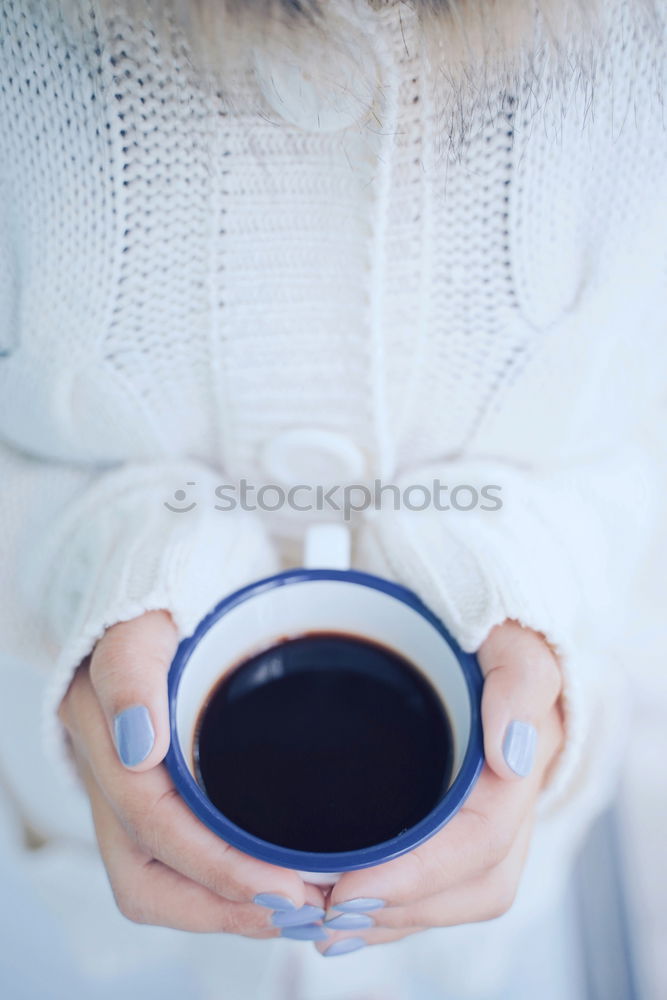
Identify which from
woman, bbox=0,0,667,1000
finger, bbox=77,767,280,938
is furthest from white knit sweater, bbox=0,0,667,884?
finger, bbox=77,767,280,938

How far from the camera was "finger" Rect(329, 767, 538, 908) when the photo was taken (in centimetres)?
35

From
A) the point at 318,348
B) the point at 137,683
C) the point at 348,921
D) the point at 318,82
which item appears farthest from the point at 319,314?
the point at 348,921

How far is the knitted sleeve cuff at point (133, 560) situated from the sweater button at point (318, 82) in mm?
286

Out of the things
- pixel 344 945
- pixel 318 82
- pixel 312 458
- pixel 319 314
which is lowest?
pixel 344 945

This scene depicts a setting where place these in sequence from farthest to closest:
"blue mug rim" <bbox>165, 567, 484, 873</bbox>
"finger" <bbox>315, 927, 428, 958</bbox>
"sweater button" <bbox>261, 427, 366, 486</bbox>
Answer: "sweater button" <bbox>261, 427, 366, 486</bbox>
"finger" <bbox>315, 927, 428, 958</bbox>
"blue mug rim" <bbox>165, 567, 484, 873</bbox>

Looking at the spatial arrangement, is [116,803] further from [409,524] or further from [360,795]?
[409,524]

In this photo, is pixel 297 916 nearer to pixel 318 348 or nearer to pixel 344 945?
pixel 344 945

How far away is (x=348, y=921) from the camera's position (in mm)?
387

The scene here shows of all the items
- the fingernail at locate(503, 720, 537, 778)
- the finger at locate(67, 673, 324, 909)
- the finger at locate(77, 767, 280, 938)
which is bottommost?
the finger at locate(77, 767, 280, 938)

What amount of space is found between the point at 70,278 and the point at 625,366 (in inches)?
16.9

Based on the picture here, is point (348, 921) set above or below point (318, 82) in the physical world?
below

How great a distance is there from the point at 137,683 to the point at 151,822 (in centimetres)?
7

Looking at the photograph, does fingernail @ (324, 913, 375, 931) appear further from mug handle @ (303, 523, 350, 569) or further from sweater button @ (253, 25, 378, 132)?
sweater button @ (253, 25, 378, 132)

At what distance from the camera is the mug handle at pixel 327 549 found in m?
0.48
